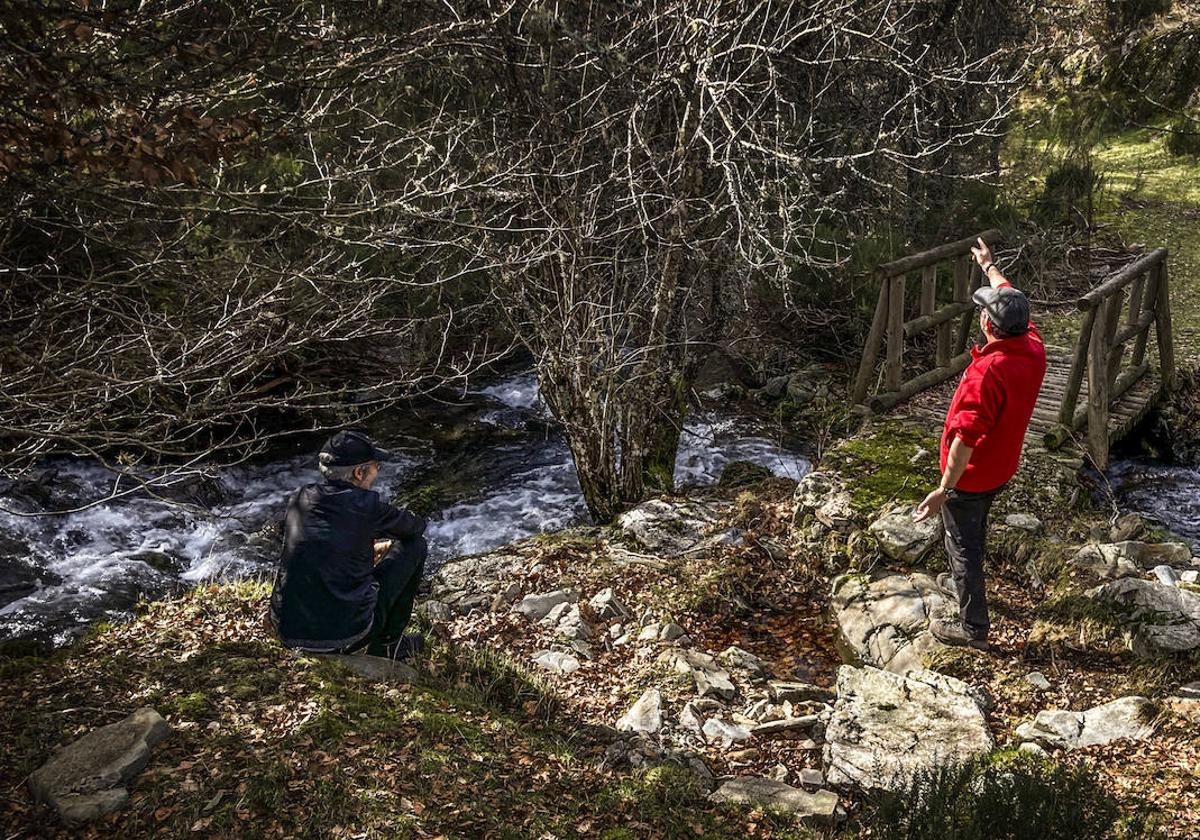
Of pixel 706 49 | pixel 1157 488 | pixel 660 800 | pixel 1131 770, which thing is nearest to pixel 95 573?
pixel 660 800

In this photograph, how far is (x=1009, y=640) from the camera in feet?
16.6

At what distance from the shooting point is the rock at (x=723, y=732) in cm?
445

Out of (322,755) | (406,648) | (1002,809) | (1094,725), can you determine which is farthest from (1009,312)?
(322,755)

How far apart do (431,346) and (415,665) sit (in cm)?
615

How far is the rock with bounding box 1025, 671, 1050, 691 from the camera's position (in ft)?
15.1

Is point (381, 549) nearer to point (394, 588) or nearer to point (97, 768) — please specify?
point (394, 588)

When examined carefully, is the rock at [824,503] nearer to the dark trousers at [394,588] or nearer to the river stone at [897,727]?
the river stone at [897,727]

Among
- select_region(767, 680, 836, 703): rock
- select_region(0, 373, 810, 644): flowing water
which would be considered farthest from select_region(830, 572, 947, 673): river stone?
select_region(0, 373, 810, 644): flowing water

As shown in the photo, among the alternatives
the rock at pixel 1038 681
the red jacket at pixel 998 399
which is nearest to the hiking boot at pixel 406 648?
the red jacket at pixel 998 399

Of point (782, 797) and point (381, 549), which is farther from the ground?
point (381, 549)

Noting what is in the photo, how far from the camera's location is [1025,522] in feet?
19.9

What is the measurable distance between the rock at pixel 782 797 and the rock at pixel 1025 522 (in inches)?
114

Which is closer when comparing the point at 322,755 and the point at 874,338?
the point at 322,755

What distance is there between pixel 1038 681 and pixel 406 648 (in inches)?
131
